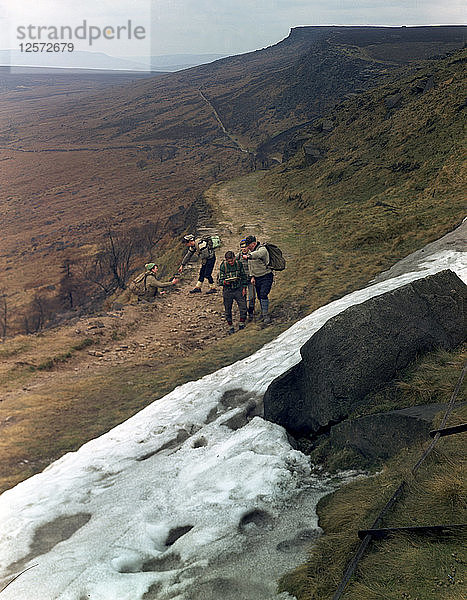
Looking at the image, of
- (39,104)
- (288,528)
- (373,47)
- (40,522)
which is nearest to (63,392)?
(40,522)

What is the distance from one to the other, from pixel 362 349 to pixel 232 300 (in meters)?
7.01

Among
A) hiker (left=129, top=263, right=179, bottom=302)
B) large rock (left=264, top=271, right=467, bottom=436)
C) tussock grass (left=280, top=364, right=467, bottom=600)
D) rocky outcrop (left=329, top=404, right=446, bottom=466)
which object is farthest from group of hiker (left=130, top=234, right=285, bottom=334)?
tussock grass (left=280, top=364, right=467, bottom=600)

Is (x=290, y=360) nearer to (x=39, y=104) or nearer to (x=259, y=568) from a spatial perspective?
(x=259, y=568)

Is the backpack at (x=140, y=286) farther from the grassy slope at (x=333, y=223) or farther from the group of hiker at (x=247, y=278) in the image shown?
the group of hiker at (x=247, y=278)

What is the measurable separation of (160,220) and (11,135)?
353 feet

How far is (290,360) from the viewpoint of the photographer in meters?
7.71

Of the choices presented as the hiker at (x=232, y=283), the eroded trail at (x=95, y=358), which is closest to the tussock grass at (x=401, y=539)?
the eroded trail at (x=95, y=358)

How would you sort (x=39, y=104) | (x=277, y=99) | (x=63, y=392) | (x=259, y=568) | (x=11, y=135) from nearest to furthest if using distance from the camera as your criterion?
(x=259, y=568) < (x=63, y=392) < (x=277, y=99) < (x=11, y=135) < (x=39, y=104)

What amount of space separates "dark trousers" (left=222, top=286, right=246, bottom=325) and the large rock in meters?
6.14

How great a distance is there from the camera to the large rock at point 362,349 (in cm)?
514

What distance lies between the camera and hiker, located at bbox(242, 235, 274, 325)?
11.3 m

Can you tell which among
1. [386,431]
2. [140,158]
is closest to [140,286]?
[386,431]

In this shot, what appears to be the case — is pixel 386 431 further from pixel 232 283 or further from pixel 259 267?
pixel 232 283

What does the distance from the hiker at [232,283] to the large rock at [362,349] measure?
236 inches
